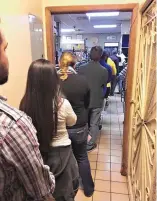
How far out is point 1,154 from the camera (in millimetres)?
606

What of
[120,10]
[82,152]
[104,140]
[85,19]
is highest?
[85,19]

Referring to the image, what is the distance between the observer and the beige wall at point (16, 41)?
4.20 feet

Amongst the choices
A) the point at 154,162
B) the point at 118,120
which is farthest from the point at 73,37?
the point at 154,162

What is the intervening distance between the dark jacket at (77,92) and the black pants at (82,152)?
8 cm

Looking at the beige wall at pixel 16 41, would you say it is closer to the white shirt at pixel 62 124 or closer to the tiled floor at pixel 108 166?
the white shirt at pixel 62 124

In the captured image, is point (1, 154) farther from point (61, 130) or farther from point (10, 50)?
point (10, 50)

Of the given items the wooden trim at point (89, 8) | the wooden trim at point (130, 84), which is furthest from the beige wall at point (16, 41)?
the wooden trim at point (130, 84)

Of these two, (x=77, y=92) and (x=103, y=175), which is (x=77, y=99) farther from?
(x=103, y=175)

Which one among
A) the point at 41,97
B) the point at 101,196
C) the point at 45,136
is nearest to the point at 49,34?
the point at 41,97

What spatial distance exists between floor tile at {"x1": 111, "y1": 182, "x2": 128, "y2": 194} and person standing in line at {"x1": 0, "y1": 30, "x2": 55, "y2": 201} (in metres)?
1.50

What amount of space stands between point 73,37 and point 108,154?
9.58 meters

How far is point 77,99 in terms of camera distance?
5.80 feet

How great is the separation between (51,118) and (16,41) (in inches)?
25.4

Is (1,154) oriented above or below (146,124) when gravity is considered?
above
